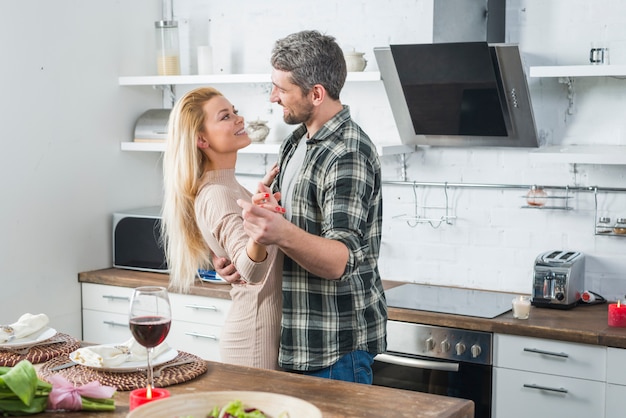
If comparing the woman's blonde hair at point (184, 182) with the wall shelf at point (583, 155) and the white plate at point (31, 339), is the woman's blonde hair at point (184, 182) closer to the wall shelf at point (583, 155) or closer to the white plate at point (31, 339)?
the white plate at point (31, 339)

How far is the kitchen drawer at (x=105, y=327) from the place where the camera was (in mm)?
4113

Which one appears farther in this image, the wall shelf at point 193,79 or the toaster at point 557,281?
the wall shelf at point 193,79

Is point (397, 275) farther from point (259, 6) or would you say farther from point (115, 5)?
point (115, 5)

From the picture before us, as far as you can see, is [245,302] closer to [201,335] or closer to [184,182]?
[184,182]

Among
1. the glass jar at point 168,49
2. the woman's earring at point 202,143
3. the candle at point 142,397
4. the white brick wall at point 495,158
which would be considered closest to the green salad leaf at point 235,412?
the candle at point 142,397

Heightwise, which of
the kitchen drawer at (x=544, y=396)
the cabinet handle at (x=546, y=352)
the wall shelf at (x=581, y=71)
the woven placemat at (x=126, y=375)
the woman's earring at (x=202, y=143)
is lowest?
the kitchen drawer at (x=544, y=396)

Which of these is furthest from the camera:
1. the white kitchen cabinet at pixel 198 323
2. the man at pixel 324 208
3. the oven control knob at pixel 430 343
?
the white kitchen cabinet at pixel 198 323

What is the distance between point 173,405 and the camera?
1610 mm

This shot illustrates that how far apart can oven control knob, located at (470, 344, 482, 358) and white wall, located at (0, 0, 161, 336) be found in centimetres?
204

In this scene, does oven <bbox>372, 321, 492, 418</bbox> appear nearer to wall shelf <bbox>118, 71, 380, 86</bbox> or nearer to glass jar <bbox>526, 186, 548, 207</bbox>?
glass jar <bbox>526, 186, 548, 207</bbox>

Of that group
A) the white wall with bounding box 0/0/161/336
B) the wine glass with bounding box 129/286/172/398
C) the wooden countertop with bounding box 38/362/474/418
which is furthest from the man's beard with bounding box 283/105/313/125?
the white wall with bounding box 0/0/161/336

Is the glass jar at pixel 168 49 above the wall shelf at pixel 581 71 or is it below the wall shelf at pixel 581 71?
above

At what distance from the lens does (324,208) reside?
2.25m

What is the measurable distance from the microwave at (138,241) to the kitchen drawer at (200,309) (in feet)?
1.04
